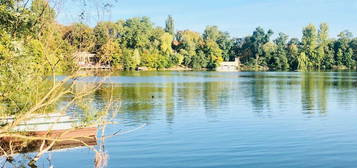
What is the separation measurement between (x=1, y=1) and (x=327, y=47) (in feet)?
463

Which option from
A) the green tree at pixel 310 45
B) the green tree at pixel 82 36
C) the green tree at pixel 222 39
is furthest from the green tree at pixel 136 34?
the green tree at pixel 82 36

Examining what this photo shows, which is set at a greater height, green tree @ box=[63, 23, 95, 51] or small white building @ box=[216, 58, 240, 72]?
green tree @ box=[63, 23, 95, 51]

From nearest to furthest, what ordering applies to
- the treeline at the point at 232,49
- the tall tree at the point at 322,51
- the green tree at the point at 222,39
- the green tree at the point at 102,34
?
the green tree at the point at 102,34, the treeline at the point at 232,49, the tall tree at the point at 322,51, the green tree at the point at 222,39

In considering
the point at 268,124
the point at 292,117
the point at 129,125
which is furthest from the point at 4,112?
the point at 292,117

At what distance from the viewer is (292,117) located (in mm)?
26422

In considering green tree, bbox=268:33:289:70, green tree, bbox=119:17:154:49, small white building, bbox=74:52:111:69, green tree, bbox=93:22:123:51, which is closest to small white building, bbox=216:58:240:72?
green tree, bbox=268:33:289:70

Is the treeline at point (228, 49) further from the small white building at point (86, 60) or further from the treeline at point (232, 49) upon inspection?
the small white building at point (86, 60)

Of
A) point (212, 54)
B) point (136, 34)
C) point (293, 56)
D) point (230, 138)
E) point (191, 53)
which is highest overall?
point (136, 34)

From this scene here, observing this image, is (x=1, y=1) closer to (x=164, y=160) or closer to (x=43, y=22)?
(x=43, y=22)

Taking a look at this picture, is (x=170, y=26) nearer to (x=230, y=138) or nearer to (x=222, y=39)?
(x=222, y=39)

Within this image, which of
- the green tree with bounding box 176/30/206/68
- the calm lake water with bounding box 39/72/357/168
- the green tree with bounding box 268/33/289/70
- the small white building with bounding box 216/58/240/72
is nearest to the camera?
the calm lake water with bounding box 39/72/357/168

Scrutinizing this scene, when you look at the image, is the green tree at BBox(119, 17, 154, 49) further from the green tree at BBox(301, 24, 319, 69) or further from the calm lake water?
the calm lake water

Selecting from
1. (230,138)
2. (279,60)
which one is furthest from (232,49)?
(230,138)

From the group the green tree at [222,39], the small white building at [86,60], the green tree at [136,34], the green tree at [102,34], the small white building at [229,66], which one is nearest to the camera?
the green tree at [102,34]
